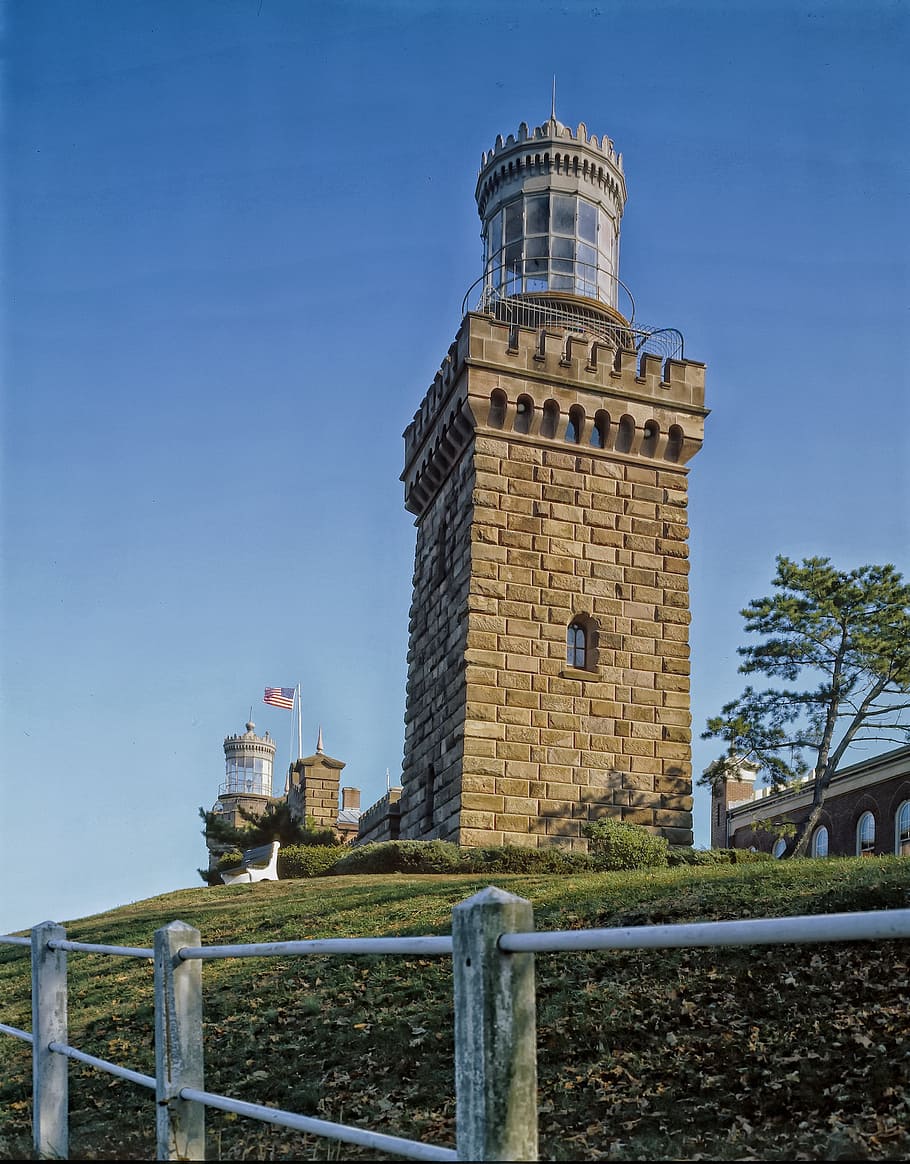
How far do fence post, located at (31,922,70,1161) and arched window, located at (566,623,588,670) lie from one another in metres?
18.9

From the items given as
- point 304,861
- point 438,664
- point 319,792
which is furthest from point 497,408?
point 319,792

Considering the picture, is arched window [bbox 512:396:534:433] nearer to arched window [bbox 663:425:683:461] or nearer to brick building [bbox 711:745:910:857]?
arched window [bbox 663:425:683:461]

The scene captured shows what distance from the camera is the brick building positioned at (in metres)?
37.7

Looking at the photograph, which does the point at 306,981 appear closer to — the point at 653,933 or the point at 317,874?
the point at 653,933

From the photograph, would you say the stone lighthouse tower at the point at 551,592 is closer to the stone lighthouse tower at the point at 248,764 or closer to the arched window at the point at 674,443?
the arched window at the point at 674,443

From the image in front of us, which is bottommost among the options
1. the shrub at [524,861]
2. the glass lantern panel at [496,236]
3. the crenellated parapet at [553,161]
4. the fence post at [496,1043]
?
the shrub at [524,861]

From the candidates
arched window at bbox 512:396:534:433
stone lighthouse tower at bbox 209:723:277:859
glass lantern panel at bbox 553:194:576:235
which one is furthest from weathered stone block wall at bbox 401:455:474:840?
stone lighthouse tower at bbox 209:723:277:859

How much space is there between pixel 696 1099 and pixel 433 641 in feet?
64.9

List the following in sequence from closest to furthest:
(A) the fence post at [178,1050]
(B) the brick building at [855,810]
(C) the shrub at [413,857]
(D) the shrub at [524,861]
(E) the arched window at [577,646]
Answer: (A) the fence post at [178,1050]
(D) the shrub at [524,861]
(C) the shrub at [413,857]
(E) the arched window at [577,646]
(B) the brick building at [855,810]

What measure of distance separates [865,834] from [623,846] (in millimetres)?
18778

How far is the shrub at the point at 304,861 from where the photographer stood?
88.7 feet

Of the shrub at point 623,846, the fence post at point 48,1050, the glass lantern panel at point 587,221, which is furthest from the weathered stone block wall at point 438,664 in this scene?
the fence post at point 48,1050

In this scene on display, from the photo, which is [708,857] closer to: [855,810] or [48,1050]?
[48,1050]

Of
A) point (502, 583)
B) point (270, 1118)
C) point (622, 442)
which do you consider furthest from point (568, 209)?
point (270, 1118)
